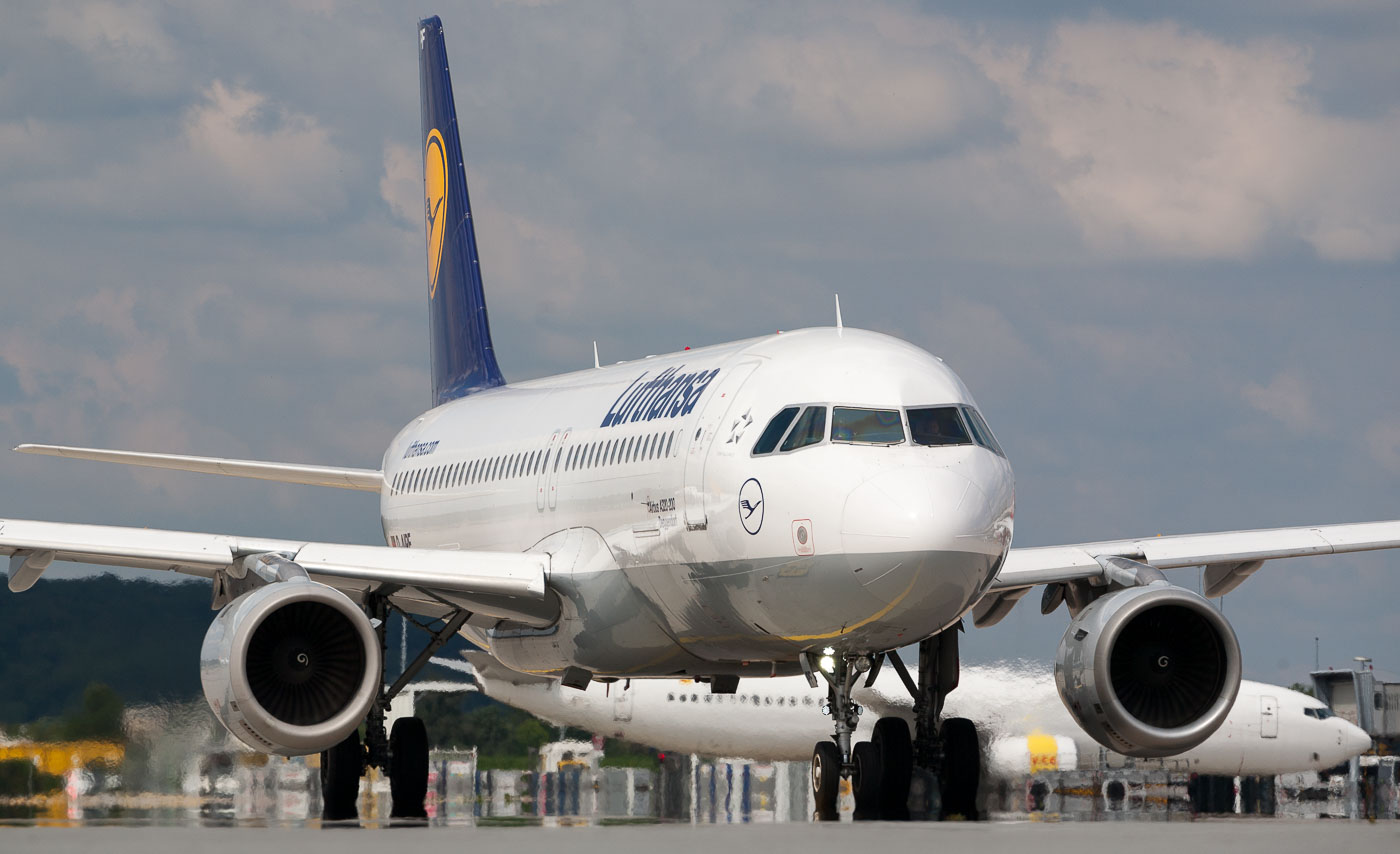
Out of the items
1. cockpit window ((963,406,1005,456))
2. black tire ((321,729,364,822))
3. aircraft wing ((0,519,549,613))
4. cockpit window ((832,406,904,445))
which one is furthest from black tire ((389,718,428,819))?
cockpit window ((963,406,1005,456))

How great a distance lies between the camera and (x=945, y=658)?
19.8 metres

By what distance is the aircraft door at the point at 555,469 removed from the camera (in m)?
21.1

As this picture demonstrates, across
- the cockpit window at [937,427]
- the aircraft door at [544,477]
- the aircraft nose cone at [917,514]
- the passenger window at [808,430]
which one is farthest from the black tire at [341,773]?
the cockpit window at [937,427]

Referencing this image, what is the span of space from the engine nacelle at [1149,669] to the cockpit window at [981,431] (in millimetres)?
2135

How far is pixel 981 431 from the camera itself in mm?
16844

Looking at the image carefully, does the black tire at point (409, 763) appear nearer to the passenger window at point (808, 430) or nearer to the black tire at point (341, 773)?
the black tire at point (341, 773)

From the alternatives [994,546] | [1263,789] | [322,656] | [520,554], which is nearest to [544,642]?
[520,554]

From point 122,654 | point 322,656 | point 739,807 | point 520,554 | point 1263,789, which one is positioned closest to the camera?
point 322,656

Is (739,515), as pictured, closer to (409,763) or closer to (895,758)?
(895,758)

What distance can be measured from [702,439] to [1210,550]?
221 inches

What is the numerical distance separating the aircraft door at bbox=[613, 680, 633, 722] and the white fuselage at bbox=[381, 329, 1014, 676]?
330 inches

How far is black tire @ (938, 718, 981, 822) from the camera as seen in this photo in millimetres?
20484

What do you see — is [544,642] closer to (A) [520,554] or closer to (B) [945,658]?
(A) [520,554]

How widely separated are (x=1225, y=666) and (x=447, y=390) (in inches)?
618
